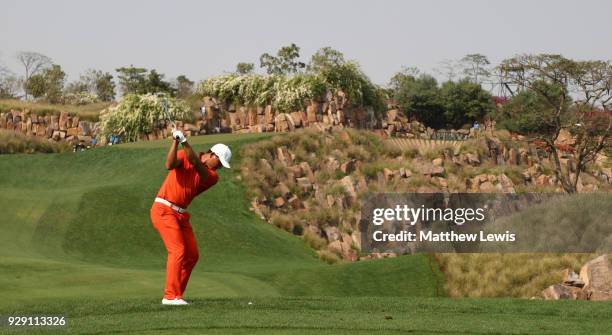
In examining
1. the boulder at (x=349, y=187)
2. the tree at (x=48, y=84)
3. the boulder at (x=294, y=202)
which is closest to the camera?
the boulder at (x=294, y=202)

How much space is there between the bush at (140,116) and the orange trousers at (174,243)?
3726 centimetres

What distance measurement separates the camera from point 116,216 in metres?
31.2

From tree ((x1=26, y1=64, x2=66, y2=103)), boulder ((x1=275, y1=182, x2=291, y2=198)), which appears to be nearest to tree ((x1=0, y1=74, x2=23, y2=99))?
tree ((x1=26, y1=64, x2=66, y2=103))

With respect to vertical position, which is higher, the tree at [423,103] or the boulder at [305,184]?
the tree at [423,103]

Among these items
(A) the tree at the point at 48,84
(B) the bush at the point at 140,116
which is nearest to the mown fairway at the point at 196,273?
(B) the bush at the point at 140,116

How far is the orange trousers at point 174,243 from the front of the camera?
13.2 m

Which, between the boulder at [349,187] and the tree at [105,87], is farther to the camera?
the tree at [105,87]

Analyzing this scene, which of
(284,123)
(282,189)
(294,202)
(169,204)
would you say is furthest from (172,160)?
(284,123)

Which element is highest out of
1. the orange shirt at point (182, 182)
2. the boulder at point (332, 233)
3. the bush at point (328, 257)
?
the orange shirt at point (182, 182)

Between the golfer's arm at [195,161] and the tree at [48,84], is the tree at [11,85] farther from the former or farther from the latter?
the golfer's arm at [195,161]

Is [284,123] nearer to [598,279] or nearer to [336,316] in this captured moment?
[598,279]

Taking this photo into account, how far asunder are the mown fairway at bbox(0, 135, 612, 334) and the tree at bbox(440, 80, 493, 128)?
84.6 ft

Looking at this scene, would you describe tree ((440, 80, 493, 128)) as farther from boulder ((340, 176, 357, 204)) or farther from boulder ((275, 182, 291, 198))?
boulder ((275, 182, 291, 198))

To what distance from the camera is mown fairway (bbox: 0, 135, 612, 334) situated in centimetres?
1221
